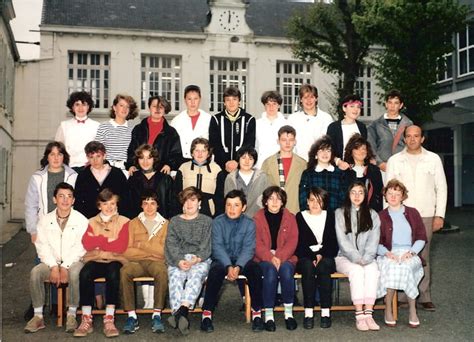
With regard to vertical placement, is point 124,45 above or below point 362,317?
above

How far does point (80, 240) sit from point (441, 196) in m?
4.13

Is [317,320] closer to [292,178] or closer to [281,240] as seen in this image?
[281,240]

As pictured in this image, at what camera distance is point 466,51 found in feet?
74.1

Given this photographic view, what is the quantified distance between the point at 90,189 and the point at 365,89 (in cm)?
1932

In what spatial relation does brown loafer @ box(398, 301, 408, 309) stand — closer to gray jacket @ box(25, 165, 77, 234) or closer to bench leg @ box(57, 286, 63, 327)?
bench leg @ box(57, 286, 63, 327)

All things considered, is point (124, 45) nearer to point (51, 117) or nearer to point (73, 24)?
point (73, 24)

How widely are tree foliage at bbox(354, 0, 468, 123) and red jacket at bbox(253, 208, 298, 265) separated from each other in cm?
959

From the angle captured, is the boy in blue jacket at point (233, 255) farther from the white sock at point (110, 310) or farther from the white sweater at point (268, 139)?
the white sweater at point (268, 139)

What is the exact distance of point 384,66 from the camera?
1539 centimetres

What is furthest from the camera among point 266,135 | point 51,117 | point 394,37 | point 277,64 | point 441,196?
point 277,64

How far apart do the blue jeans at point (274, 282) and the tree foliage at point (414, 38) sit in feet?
32.8

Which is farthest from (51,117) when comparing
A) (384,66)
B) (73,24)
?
(384,66)

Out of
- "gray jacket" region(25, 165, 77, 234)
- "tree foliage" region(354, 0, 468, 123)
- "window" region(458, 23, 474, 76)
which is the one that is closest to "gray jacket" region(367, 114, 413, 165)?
"gray jacket" region(25, 165, 77, 234)

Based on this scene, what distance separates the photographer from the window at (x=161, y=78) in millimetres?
21656
